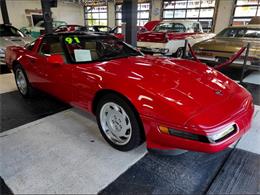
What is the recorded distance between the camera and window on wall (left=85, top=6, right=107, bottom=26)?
2036 cm

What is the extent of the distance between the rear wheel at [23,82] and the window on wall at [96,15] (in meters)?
18.3

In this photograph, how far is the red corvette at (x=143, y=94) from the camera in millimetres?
1569

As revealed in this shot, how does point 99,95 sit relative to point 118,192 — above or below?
above

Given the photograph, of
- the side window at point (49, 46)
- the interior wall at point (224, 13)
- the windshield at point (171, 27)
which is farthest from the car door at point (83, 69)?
the interior wall at point (224, 13)

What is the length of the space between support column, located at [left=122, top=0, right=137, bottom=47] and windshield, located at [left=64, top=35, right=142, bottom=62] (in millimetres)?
1899

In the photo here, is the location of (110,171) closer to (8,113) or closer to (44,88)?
(44,88)

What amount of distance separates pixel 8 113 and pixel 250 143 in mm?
3268

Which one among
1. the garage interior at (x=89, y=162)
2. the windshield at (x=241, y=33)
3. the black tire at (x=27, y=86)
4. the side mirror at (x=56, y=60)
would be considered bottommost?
the garage interior at (x=89, y=162)

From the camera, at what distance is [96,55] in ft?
8.70

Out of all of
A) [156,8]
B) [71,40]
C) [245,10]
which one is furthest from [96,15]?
[71,40]

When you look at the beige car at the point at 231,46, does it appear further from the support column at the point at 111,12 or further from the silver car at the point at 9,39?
the support column at the point at 111,12

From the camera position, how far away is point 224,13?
43.5 feet

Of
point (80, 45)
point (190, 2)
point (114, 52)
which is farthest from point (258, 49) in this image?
point (190, 2)

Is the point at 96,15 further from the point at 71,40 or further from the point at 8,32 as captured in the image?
the point at 71,40
